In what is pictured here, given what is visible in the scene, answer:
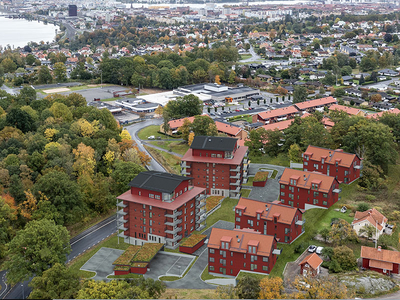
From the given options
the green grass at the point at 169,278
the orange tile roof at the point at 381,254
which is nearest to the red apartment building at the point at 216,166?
the green grass at the point at 169,278

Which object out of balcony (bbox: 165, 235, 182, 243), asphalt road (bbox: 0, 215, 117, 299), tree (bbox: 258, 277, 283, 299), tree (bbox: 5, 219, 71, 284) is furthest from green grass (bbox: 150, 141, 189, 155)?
tree (bbox: 258, 277, 283, 299)

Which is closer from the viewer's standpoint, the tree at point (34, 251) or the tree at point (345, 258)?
the tree at point (34, 251)

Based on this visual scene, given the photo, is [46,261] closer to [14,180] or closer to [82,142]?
[14,180]

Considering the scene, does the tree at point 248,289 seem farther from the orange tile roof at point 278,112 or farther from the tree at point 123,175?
the orange tile roof at point 278,112

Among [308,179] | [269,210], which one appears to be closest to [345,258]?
[269,210]

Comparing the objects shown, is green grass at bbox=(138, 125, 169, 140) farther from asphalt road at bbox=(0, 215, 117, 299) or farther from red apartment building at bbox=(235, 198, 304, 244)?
red apartment building at bbox=(235, 198, 304, 244)

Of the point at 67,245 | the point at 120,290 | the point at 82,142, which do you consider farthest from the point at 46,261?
the point at 82,142

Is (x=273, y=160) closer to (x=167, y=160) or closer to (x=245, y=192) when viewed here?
(x=245, y=192)
